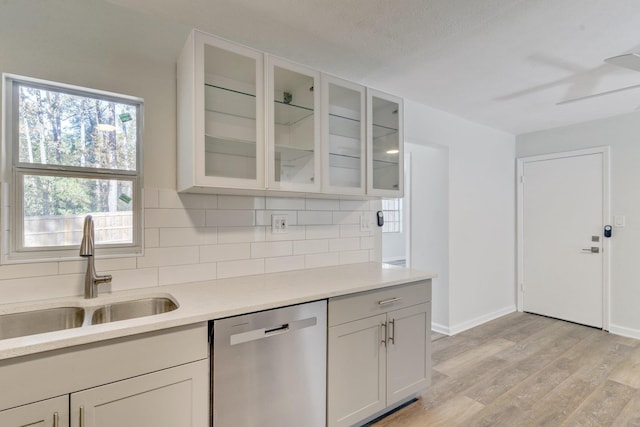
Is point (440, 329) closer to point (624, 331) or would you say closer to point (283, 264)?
point (624, 331)

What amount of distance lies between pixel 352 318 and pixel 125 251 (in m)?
1.29

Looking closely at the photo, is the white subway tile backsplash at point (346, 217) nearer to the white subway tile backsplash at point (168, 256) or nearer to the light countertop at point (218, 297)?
the light countertop at point (218, 297)

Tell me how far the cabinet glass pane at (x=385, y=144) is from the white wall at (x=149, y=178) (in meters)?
0.63

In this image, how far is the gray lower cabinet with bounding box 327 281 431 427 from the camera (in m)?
1.73

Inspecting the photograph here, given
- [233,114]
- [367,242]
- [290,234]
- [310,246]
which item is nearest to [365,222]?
[367,242]

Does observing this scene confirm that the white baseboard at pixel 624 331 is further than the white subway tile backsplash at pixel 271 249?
Yes

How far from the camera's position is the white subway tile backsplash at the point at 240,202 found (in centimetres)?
200

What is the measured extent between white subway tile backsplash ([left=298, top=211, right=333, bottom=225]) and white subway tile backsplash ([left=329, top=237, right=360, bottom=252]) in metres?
0.17

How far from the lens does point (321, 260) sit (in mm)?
2424

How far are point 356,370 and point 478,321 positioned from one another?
251 cm

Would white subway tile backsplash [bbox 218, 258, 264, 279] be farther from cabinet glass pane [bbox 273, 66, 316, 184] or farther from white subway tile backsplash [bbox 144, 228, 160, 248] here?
cabinet glass pane [bbox 273, 66, 316, 184]

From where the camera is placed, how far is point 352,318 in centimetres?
177

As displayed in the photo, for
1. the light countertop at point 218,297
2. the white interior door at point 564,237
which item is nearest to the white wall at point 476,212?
the white interior door at point 564,237

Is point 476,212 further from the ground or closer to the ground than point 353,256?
further from the ground
